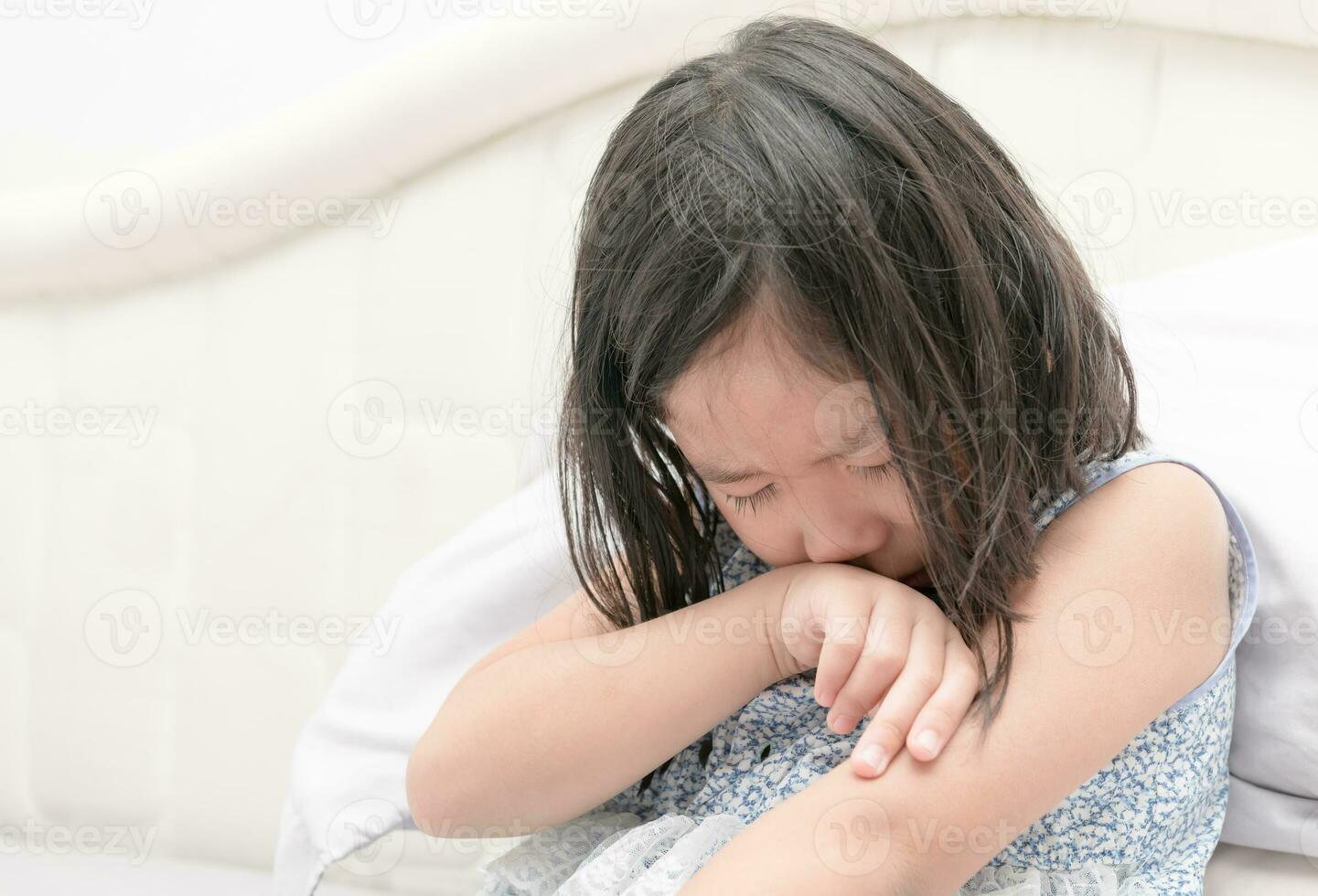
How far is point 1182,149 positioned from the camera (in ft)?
3.93

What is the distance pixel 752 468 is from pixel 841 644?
0.39 feet

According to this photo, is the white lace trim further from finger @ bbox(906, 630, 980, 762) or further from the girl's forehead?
the girl's forehead

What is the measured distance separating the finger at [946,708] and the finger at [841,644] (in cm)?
5

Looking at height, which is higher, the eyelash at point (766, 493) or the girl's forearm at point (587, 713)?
the eyelash at point (766, 493)

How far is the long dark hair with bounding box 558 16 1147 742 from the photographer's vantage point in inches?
26.2

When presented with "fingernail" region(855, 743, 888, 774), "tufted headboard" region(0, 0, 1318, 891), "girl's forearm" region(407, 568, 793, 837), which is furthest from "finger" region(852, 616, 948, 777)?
"tufted headboard" region(0, 0, 1318, 891)

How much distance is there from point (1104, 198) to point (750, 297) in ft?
2.30

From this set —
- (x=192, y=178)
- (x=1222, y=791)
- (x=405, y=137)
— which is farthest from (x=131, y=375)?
(x=1222, y=791)

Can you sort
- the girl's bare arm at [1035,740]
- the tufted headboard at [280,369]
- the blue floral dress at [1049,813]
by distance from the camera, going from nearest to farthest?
the girl's bare arm at [1035,740]
the blue floral dress at [1049,813]
the tufted headboard at [280,369]

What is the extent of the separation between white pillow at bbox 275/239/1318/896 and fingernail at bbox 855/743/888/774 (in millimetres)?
348

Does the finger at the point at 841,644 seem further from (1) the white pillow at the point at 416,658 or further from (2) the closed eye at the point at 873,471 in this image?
(1) the white pillow at the point at 416,658

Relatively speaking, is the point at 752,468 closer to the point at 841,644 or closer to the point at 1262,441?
the point at 841,644

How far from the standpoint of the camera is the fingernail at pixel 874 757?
26.0 inches

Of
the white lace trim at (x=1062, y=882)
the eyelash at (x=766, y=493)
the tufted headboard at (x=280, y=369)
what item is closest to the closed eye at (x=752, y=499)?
the eyelash at (x=766, y=493)
